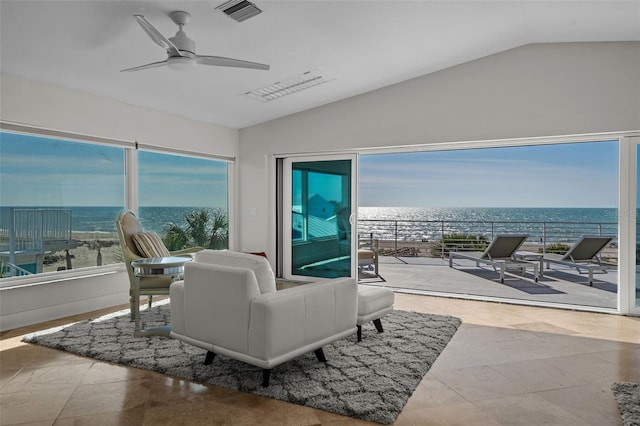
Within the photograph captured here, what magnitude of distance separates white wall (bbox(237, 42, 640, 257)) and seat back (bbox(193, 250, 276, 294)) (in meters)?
3.18

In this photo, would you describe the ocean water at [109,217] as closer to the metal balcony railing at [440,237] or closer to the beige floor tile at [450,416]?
the beige floor tile at [450,416]

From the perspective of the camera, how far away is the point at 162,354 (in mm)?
3215

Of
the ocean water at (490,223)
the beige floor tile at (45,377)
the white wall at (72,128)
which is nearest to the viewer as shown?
the beige floor tile at (45,377)

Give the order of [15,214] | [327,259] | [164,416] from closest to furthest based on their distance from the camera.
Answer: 1. [164,416]
2. [15,214]
3. [327,259]

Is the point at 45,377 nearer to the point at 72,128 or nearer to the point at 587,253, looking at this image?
the point at 72,128

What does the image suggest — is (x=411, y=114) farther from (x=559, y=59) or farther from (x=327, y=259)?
(x=327, y=259)

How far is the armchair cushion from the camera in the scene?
4.33m

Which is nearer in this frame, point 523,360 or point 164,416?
point 164,416

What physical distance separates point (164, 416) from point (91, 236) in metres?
3.19

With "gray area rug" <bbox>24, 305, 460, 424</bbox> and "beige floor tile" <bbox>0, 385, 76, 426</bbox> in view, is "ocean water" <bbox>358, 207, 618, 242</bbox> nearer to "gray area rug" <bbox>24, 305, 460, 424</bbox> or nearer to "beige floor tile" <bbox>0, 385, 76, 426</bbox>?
"gray area rug" <bbox>24, 305, 460, 424</bbox>

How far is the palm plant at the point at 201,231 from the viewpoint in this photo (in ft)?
19.6

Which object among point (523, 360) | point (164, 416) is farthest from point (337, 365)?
point (523, 360)

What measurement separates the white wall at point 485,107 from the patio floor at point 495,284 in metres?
2.03

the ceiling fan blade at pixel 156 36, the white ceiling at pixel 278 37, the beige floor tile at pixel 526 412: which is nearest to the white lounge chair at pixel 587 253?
the white ceiling at pixel 278 37
